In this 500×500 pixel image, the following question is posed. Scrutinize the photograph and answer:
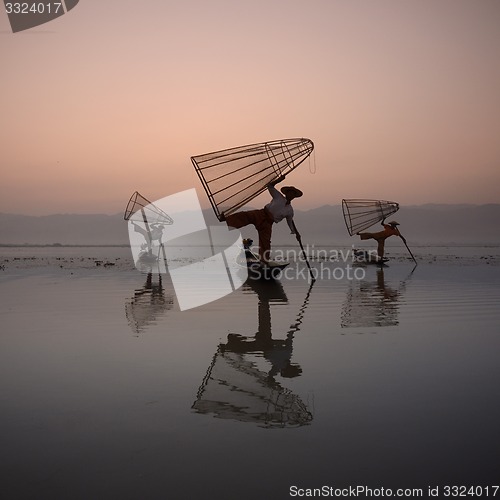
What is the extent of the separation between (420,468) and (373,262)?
25304mm

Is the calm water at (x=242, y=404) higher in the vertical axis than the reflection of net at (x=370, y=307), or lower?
higher

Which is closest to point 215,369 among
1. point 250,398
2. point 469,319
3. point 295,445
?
point 250,398

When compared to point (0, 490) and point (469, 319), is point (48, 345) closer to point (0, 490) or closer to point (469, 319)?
point (0, 490)

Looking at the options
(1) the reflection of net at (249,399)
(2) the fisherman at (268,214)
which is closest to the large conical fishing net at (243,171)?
(2) the fisherman at (268,214)

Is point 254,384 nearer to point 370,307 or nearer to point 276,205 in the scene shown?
point 370,307

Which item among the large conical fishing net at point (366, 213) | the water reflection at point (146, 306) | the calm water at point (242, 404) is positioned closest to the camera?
the calm water at point (242, 404)

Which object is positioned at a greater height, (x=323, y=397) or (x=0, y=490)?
(x=0, y=490)

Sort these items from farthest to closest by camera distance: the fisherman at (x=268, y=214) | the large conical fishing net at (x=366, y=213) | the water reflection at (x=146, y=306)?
the large conical fishing net at (x=366, y=213) → the fisherman at (x=268, y=214) → the water reflection at (x=146, y=306)

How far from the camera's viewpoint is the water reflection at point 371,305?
28.8 feet

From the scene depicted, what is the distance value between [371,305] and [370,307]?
1.19 feet

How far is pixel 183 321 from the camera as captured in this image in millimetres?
8828

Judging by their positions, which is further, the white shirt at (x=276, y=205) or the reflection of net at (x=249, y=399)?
the white shirt at (x=276, y=205)

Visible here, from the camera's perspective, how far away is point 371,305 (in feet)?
36.3

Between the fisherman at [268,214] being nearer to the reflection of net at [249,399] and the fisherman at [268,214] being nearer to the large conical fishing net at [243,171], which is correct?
the large conical fishing net at [243,171]
